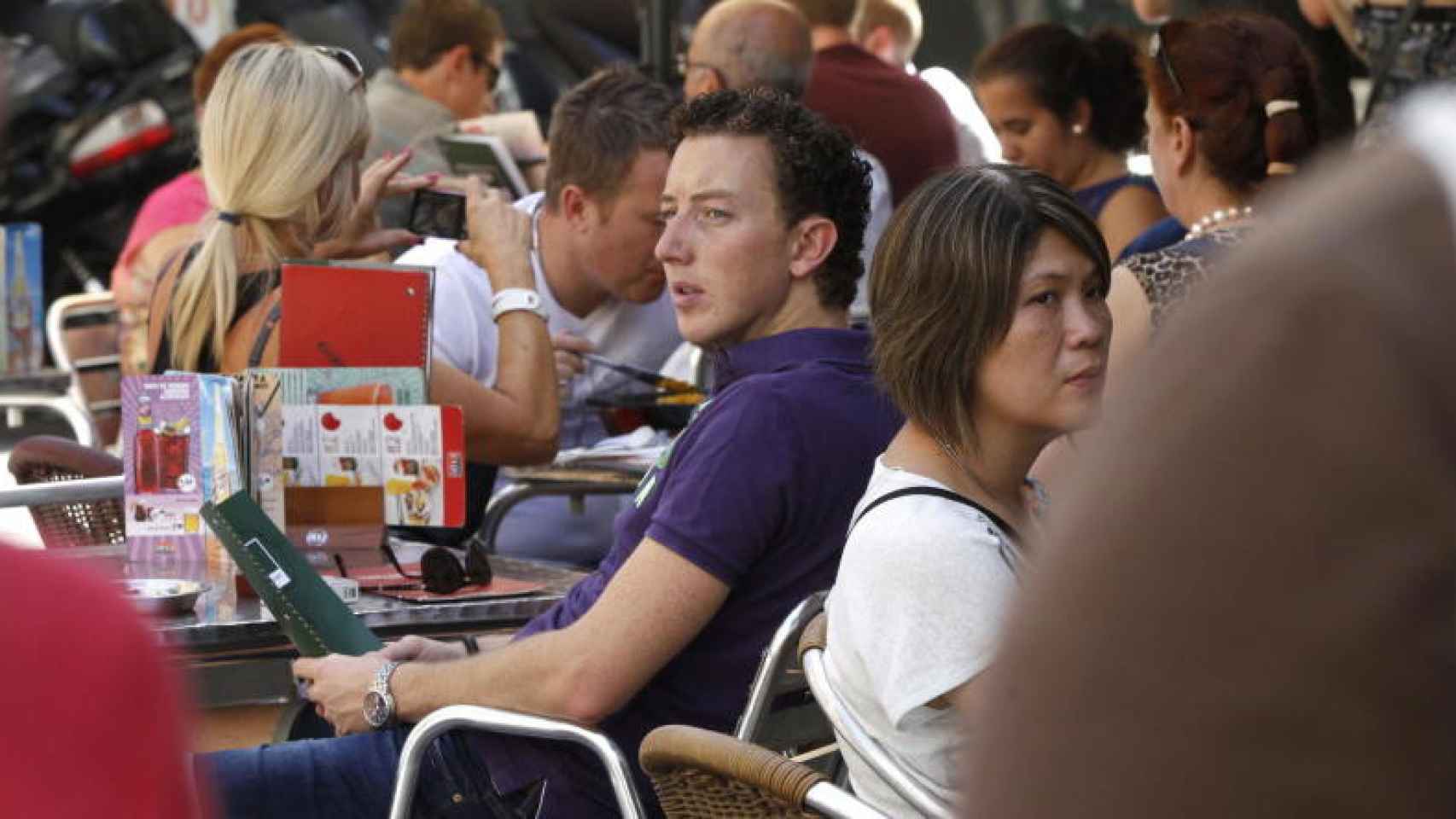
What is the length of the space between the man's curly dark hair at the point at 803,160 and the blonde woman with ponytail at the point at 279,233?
90cm

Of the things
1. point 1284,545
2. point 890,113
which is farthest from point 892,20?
point 1284,545

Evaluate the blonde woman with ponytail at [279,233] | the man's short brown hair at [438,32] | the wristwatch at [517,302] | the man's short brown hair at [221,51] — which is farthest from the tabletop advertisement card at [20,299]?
the wristwatch at [517,302]

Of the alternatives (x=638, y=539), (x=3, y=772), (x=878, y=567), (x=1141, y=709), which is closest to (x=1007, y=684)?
(x=1141, y=709)

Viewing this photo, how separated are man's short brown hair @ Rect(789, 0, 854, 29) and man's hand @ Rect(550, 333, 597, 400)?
2.56 meters

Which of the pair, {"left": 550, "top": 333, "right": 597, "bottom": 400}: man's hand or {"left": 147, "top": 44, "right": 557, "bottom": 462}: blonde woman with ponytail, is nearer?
{"left": 147, "top": 44, "right": 557, "bottom": 462}: blonde woman with ponytail

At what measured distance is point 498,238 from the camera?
4.39 metres

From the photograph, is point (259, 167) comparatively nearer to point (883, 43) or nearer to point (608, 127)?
point (608, 127)

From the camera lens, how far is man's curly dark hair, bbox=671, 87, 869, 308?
10.8ft

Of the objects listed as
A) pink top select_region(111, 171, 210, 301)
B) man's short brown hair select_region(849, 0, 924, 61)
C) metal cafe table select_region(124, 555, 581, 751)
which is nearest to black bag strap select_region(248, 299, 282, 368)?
metal cafe table select_region(124, 555, 581, 751)

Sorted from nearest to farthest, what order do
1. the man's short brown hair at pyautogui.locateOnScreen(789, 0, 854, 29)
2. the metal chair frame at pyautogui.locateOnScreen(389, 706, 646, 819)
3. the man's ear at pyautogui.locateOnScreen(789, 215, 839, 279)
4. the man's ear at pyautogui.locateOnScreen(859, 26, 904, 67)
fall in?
the metal chair frame at pyautogui.locateOnScreen(389, 706, 646, 819), the man's ear at pyautogui.locateOnScreen(789, 215, 839, 279), the man's short brown hair at pyautogui.locateOnScreen(789, 0, 854, 29), the man's ear at pyautogui.locateOnScreen(859, 26, 904, 67)

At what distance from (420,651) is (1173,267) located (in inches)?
51.5

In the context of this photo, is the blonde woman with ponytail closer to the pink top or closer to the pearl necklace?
the pearl necklace

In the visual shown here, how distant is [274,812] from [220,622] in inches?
11.5

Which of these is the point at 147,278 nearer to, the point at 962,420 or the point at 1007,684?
the point at 962,420
